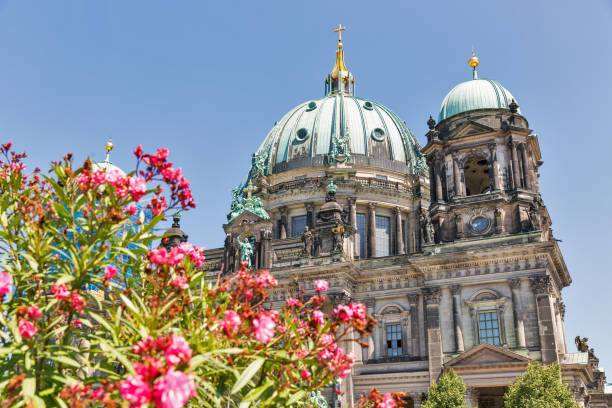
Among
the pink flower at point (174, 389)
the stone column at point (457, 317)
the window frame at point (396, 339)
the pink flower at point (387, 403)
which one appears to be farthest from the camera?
the window frame at point (396, 339)

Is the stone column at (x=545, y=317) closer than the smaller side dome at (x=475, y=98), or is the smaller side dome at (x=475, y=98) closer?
the stone column at (x=545, y=317)

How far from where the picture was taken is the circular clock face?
35781 mm

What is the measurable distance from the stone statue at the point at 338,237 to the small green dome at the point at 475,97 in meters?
9.91

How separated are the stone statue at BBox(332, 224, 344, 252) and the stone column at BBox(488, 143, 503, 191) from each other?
10.0m

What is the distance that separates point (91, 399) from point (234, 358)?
2.70 m

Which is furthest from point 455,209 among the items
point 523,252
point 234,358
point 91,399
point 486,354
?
point 91,399

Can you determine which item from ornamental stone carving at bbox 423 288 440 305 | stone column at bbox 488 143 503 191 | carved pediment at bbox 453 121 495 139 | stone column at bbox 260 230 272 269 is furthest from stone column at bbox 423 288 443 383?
stone column at bbox 260 230 272 269

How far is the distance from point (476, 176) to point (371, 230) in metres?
9.90

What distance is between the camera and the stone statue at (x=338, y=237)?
39.0 metres

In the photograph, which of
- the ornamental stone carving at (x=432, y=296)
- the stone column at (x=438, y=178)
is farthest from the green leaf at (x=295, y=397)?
the stone column at (x=438, y=178)

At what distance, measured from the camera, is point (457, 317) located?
34.4 metres

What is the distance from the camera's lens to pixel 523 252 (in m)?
33.5

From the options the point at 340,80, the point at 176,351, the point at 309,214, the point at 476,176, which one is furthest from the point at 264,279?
the point at 340,80

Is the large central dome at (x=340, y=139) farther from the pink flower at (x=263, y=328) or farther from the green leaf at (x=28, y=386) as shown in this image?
the green leaf at (x=28, y=386)
